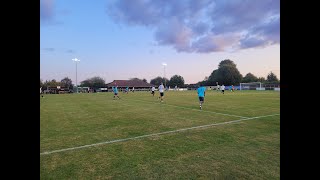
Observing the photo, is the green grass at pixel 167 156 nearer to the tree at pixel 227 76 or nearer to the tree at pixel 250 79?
the tree at pixel 227 76

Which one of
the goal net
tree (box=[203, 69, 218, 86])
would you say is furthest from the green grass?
tree (box=[203, 69, 218, 86])

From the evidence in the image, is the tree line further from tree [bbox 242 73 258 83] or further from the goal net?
the goal net

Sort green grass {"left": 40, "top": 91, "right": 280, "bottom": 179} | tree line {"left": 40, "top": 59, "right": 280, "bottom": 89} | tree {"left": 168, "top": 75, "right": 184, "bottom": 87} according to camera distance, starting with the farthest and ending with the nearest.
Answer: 1. tree {"left": 168, "top": 75, "right": 184, "bottom": 87}
2. tree line {"left": 40, "top": 59, "right": 280, "bottom": 89}
3. green grass {"left": 40, "top": 91, "right": 280, "bottom": 179}

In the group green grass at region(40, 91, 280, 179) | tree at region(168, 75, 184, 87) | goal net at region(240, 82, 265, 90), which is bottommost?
green grass at region(40, 91, 280, 179)

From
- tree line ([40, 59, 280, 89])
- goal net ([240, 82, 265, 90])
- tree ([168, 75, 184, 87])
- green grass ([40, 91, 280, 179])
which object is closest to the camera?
green grass ([40, 91, 280, 179])

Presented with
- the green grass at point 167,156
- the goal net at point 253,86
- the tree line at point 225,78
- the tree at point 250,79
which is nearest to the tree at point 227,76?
the tree line at point 225,78
